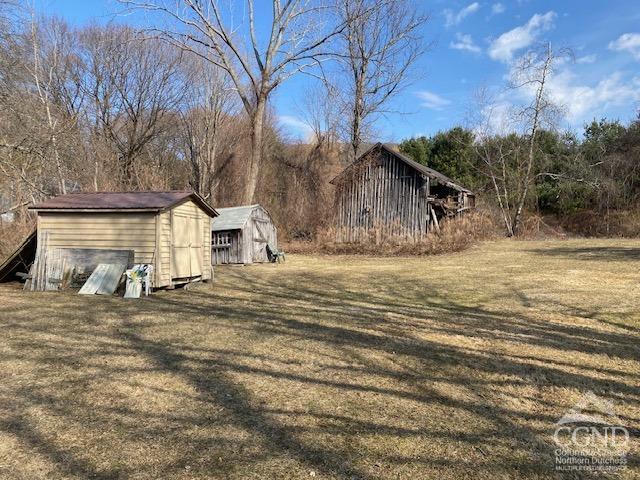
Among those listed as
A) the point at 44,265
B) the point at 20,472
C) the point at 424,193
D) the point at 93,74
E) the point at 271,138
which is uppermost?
the point at 93,74

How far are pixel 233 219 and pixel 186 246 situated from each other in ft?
24.5

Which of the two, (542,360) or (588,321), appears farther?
(588,321)

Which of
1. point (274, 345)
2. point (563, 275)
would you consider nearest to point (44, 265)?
point (274, 345)

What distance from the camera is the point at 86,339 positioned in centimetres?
629

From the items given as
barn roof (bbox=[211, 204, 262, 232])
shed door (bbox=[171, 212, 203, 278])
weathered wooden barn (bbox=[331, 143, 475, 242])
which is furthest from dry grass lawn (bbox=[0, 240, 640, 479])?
weathered wooden barn (bbox=[331, 143, 475, 242])

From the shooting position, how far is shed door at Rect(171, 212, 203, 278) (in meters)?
11.2

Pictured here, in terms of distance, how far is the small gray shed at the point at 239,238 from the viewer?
18.6 metres

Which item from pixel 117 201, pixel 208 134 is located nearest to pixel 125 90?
pixel 208 134

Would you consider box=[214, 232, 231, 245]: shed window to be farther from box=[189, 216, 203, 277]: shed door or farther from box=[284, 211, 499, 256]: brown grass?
box=[189, 216, 203, 277]: shed door

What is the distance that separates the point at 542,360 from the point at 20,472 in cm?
524

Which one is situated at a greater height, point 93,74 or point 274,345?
point 93,74

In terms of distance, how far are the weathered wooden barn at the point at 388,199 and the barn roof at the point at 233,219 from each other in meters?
6.54

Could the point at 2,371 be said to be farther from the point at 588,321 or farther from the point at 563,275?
the point at 563,275

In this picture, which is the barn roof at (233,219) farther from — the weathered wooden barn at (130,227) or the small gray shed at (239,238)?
the weathered wooden barn at (130,227)
